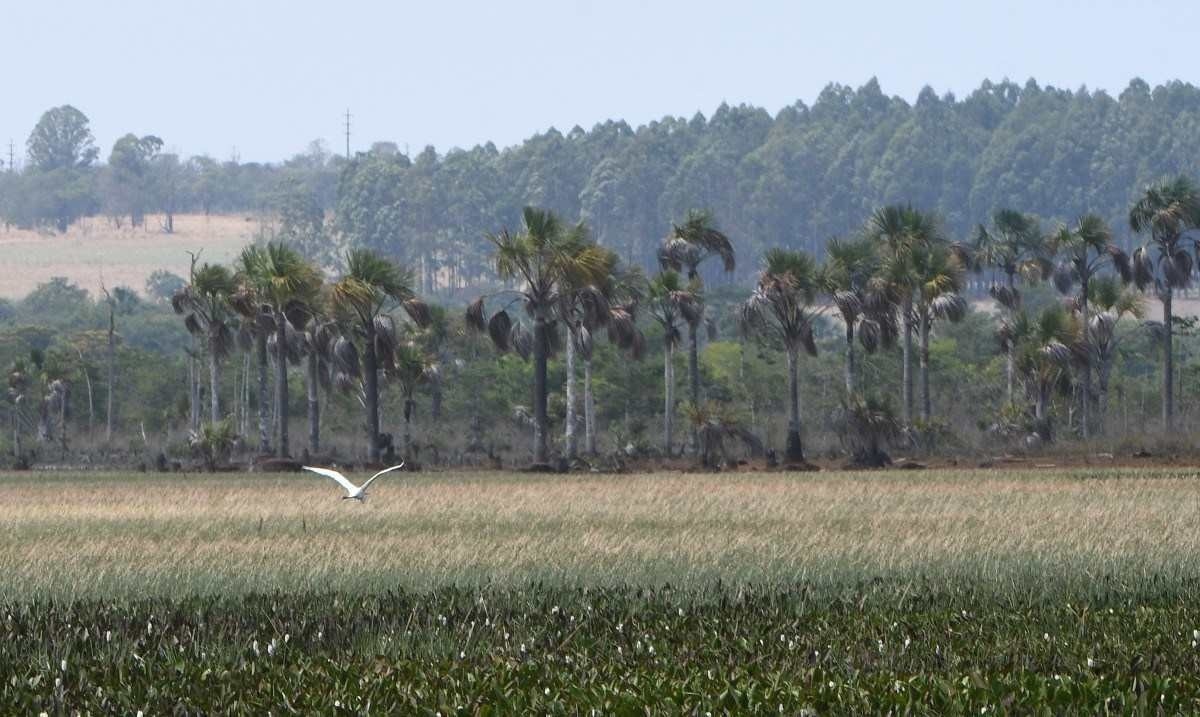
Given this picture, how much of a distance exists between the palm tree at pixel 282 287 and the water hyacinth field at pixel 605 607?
21442 millimetres

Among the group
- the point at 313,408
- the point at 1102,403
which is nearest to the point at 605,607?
the point at 313,408

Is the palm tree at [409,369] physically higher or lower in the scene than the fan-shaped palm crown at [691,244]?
lower

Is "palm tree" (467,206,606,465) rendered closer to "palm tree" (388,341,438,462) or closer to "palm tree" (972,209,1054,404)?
"palm tree" (388,341,438,462)

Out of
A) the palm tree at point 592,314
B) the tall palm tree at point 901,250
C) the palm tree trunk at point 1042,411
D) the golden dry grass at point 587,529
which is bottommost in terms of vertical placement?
the golden dry grass at point 587,529

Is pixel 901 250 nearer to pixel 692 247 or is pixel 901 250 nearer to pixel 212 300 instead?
pixel 692 247

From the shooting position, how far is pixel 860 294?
226ft

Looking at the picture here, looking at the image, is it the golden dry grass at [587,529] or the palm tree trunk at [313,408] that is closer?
the golden dry grass at [587,529]

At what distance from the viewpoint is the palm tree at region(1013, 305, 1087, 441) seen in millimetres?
67875

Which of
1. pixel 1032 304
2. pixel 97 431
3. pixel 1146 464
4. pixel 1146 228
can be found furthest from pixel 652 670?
pixel 1032 304

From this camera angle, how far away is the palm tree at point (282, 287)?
61375mm

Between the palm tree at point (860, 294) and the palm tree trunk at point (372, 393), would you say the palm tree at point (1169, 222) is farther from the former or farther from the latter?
the palm tree trunk at point (372, 393)

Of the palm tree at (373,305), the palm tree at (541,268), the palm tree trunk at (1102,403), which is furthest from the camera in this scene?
the palm tree trunk at (1102,403)

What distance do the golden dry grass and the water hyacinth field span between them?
0.14m

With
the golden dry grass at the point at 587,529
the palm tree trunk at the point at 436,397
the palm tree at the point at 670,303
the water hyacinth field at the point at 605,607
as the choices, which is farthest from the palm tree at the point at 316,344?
the water hyacinth field at the point at 605,607
